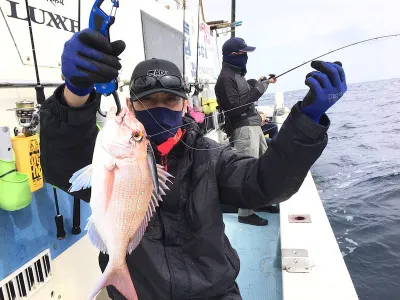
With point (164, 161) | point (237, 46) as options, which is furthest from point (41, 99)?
point (237, 46)

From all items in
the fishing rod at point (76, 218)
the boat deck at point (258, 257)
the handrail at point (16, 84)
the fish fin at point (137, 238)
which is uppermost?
the handrail at point (16, 84)

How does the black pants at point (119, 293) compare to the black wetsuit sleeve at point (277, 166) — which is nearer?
the black wetsuit sleeve at point (277, 166)

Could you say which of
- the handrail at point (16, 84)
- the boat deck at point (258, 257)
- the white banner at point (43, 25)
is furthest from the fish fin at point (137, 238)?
the boat deck at point (258, 257)

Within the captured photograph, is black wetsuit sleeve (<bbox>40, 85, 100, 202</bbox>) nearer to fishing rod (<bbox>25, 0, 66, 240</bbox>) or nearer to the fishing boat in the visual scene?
the fishing boat

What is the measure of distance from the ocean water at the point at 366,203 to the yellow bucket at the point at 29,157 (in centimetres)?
364

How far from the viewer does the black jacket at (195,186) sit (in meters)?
1.53

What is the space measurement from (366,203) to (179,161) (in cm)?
565

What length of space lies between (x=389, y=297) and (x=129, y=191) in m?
3.58

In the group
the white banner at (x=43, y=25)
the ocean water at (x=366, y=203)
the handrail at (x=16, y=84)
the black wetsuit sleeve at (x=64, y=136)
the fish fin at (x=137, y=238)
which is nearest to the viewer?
the fish fin at (x=137, y=238)

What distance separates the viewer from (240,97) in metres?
4.49

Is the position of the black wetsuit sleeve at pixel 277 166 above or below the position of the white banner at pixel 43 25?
below

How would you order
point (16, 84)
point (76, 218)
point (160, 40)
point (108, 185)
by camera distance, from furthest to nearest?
point (160, 40)
point (76, 218)
point (16, 84)
point (108, 185)

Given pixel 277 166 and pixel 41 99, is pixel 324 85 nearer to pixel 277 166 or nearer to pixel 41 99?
pixel 277 166

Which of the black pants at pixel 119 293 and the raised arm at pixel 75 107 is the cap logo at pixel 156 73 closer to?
the raised arm at pixel 75 107
